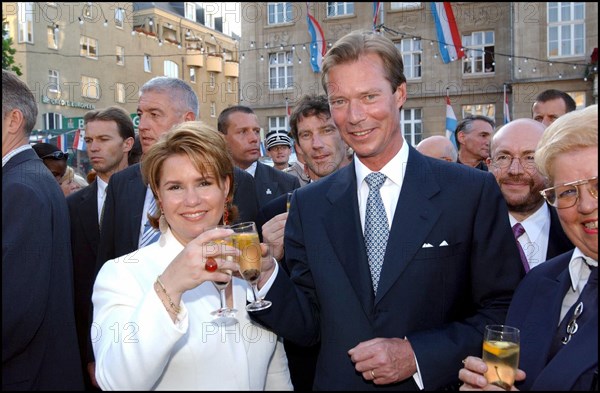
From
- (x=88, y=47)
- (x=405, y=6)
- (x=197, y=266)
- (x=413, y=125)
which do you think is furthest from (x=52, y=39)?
(x=197, y=266)

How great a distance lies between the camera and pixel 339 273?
7.06ft

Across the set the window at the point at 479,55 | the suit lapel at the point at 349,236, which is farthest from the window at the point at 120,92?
the suit lapel at the point at 349,236

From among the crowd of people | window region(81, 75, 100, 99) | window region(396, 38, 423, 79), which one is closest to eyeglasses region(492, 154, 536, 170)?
the crowd of people

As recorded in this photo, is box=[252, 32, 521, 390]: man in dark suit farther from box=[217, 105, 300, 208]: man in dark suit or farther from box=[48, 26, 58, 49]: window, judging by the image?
box=[48, 26, 58, 49]: window

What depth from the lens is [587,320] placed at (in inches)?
67.9

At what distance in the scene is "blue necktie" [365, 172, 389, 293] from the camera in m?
2.14

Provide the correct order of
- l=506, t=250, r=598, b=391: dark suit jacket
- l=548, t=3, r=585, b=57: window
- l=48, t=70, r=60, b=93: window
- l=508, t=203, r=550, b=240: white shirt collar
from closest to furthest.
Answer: l=506, t=250, r=598, b=391: dark suit jacket, l=508, t=203, r=550, b=240: white shirt collar, l=548, t=3, r=585, b=57: window, l=48, t=70, r=60, b=93: window

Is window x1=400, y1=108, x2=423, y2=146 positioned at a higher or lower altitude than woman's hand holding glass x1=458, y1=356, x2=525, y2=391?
higher

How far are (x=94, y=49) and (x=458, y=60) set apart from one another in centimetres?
1609

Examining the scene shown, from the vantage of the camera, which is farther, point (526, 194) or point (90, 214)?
point (90, 214)

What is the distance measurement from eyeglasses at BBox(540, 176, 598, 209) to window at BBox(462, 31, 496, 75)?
20.8 metres

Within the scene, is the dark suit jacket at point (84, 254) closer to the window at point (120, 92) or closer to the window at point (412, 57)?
A: the window at point (412, 57)

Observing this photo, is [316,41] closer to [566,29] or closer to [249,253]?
[566,29]

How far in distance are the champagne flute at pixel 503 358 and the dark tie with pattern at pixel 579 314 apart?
231 millimetres
